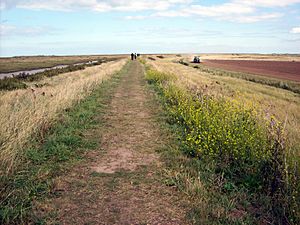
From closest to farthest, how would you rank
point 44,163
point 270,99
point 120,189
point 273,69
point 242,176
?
point 120,189 → point 242,176 → point 44,163 → point 270,99 → point 273,69

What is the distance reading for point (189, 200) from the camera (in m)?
4.25

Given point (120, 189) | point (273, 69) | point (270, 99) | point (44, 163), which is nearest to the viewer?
point (120, 189)

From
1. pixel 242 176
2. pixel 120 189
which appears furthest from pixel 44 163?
pixel 242 176

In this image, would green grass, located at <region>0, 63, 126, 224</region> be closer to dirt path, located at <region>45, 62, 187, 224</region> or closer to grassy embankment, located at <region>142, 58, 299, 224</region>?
dirt path, located at <region>45, 62, 187, 224</region>

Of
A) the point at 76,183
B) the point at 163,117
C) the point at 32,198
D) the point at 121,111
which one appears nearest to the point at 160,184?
the point at 76,183

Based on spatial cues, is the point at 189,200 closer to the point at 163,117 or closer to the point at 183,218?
the point at 183,218

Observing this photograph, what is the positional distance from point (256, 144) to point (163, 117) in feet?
15.4

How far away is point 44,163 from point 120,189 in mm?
1884

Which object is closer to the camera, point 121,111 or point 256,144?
point 256,144

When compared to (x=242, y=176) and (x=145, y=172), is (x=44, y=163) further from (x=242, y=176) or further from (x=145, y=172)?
(x=242, y=176)

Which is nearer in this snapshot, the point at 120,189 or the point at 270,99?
the point at 120,189

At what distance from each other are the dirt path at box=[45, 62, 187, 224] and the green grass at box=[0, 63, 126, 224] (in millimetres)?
274

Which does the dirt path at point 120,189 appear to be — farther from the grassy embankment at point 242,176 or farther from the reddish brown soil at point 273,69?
the reddish brown soil at point 273,69

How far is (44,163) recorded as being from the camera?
5.63 metres
